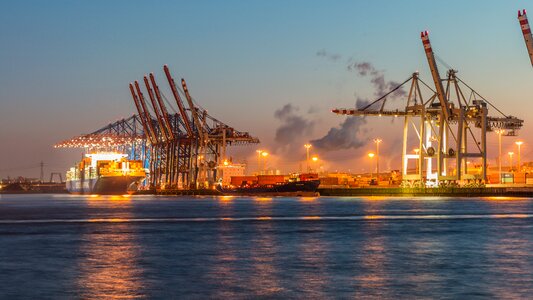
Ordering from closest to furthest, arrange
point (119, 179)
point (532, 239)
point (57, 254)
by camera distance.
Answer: point (57, 254) < point (532, 239) < point (119, 179)

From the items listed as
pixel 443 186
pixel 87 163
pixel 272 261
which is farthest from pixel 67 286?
pixel 87 163

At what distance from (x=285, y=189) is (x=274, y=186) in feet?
11.3

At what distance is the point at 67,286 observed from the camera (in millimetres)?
16609

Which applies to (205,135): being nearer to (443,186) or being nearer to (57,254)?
(443,186)

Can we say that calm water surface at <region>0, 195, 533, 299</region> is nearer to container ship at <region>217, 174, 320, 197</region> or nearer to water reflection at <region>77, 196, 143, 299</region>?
water reflection at <region>77, 196, 143, 299</region>

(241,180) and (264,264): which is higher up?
(241,180)

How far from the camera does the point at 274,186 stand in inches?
6053

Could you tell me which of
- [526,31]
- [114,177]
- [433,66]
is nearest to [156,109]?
[114,177]

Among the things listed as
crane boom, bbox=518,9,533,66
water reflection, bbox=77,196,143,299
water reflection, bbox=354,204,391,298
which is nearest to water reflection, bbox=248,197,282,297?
water reflection, bbox=354,204,391,298

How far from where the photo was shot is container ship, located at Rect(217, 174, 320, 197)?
484 ft

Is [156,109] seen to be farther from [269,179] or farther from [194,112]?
[269,179]

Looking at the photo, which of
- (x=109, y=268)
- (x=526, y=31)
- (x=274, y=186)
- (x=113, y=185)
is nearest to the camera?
(x=109, y=268)

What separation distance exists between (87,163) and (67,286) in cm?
17629

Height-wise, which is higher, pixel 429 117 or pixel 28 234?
pixel 429 117
